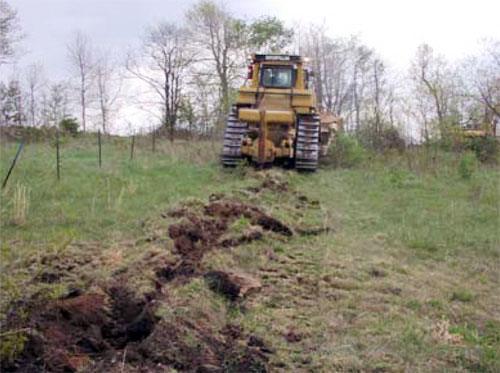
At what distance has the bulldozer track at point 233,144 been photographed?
1445 centimetres

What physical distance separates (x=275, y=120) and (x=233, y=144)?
45.1 inches

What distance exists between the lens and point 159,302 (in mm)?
4719

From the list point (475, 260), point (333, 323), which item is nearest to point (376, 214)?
point (475, 260)

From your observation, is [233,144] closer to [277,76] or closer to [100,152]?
[277,76]

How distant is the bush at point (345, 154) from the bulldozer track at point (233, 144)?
2.96 metres

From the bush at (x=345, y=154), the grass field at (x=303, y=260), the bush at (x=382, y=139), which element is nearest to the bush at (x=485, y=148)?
the bush at (x=382, y=139)

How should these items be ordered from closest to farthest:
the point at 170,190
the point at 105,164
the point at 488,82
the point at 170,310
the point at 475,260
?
the point at 170,310
the point at 475,260
the point at 170,190
the point at 105,164
the point at 488,82

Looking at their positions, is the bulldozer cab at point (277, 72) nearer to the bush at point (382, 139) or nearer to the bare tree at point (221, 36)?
the bush at point (382, 139)

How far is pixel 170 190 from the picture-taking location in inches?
426

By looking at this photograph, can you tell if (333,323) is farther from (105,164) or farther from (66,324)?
(105,164)

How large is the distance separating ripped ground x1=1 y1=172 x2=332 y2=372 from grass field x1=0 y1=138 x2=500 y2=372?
0.03 m

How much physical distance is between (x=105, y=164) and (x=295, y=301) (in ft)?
32.5

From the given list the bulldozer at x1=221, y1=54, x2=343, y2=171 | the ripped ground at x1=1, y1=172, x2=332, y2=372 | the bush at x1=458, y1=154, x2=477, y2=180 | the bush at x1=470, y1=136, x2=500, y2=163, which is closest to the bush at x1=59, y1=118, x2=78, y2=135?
the bulldozer at x1=221, y1=54, x2=343, y2=171

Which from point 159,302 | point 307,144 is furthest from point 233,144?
point 159,302
